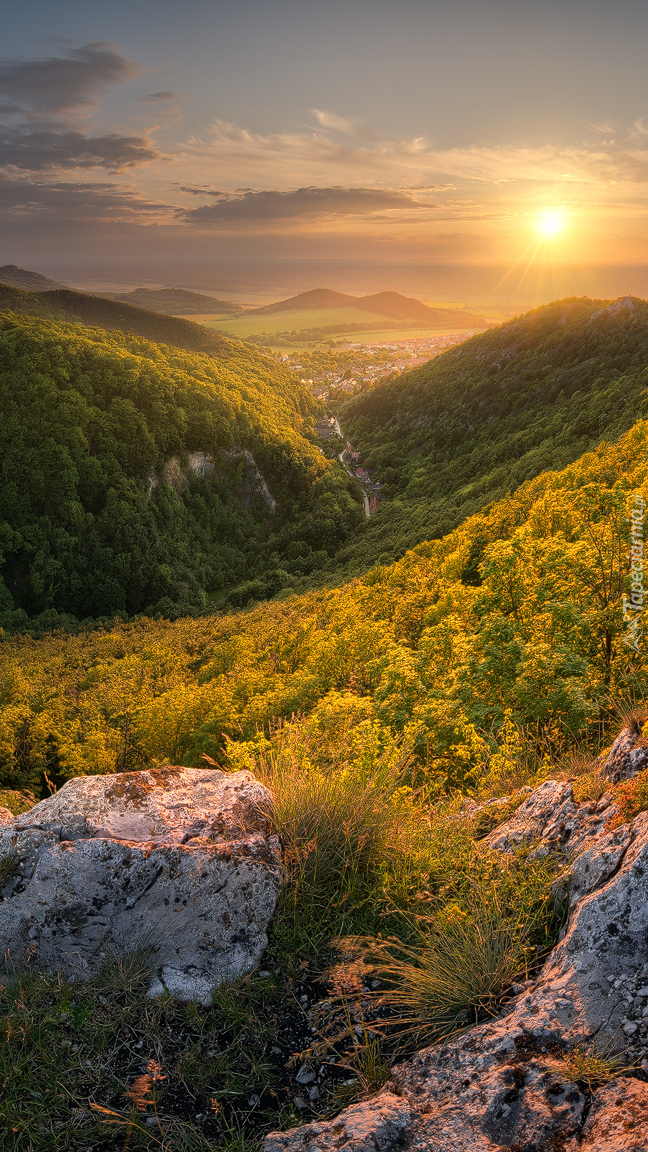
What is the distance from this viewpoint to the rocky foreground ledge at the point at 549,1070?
3.04 m

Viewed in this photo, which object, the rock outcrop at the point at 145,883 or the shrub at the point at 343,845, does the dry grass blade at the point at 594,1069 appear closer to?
the shrub at the point at 343,845

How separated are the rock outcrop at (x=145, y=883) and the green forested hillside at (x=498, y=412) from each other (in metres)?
62.2

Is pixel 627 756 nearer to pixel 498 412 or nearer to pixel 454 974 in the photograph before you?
pixel 454 974

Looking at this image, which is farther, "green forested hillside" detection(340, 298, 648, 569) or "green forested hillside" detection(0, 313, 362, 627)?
"green forested hillside" detection(0, 313, 362, 627)

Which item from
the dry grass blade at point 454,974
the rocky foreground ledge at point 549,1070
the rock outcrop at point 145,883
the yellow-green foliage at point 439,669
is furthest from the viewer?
the yellow-green foliage at point 439,669

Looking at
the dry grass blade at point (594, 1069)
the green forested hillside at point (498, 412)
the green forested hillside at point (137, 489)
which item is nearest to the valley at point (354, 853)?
the dry grass blade at point (594, 1069)

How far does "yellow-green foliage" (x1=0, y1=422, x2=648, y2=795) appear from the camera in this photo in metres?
9.12

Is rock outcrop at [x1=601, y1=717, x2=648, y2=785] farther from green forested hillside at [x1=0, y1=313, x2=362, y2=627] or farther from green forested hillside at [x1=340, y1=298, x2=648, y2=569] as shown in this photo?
green forested hillside at [x1=0, y1=313, x2=362, y2=627]

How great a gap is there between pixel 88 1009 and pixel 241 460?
15339 cm

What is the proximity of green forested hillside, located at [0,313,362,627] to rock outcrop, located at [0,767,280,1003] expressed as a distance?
4283 inches

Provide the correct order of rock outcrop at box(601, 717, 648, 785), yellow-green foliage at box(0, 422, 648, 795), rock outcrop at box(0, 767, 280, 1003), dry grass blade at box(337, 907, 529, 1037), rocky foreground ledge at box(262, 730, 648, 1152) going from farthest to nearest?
yellow-green foliage at box(0, 422, 648, 795)
rock outcrop at box(601, 717, 648, 785)
rock outcrop at box(0, 767, 280, 1003)
dry grass blade at box(337, 907, 529, 1037)
rocky foreground ledge at box(262, 730, 648, 1152)

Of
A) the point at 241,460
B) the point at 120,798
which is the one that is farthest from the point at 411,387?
the point at 120,798

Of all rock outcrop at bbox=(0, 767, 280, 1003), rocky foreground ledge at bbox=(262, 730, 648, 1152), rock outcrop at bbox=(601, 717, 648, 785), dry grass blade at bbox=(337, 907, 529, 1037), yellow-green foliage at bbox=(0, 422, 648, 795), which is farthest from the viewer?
yellow-green foliage at bbox=(0, 422, 648, 795)

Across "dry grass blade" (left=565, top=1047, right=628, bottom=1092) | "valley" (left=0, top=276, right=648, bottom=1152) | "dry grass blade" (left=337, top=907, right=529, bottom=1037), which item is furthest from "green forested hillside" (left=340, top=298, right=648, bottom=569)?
"dry grass blade" (left=565, top=1047, right=628, bottom=1092)
